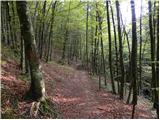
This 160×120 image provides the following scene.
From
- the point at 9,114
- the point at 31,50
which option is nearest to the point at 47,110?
the point at 9,114

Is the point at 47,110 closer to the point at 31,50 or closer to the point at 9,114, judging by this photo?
the point at 9,114

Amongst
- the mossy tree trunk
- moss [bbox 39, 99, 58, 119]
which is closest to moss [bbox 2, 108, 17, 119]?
moss [bbox 39, 99, 58, 119]

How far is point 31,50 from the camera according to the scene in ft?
34.9

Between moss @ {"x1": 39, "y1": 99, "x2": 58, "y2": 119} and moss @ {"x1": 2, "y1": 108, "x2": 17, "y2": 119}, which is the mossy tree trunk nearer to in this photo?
moss @ {"x1": 39, "y1": 99, "x2": 58, "y2": 119}

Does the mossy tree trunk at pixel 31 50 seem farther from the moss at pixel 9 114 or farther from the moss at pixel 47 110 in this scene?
the moss at pixel 9 114

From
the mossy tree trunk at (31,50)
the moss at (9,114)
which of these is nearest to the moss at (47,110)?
Answer: the mossy tree trunk at (31,50)

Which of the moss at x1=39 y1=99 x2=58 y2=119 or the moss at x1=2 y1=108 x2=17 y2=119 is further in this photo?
the moss at x1=39 y1=99 x2=58 y2=119

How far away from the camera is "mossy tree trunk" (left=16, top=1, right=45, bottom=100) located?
10500 millimetres

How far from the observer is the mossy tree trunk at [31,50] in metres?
10.5

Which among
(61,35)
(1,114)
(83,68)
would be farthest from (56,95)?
(61,35)

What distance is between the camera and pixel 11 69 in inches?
601

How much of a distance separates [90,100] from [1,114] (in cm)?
751

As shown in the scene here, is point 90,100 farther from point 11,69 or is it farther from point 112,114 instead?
point 11,69

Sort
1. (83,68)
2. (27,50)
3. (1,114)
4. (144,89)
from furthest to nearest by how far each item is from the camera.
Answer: (83,68) → (144,89) → (27,50) → (1,114)
